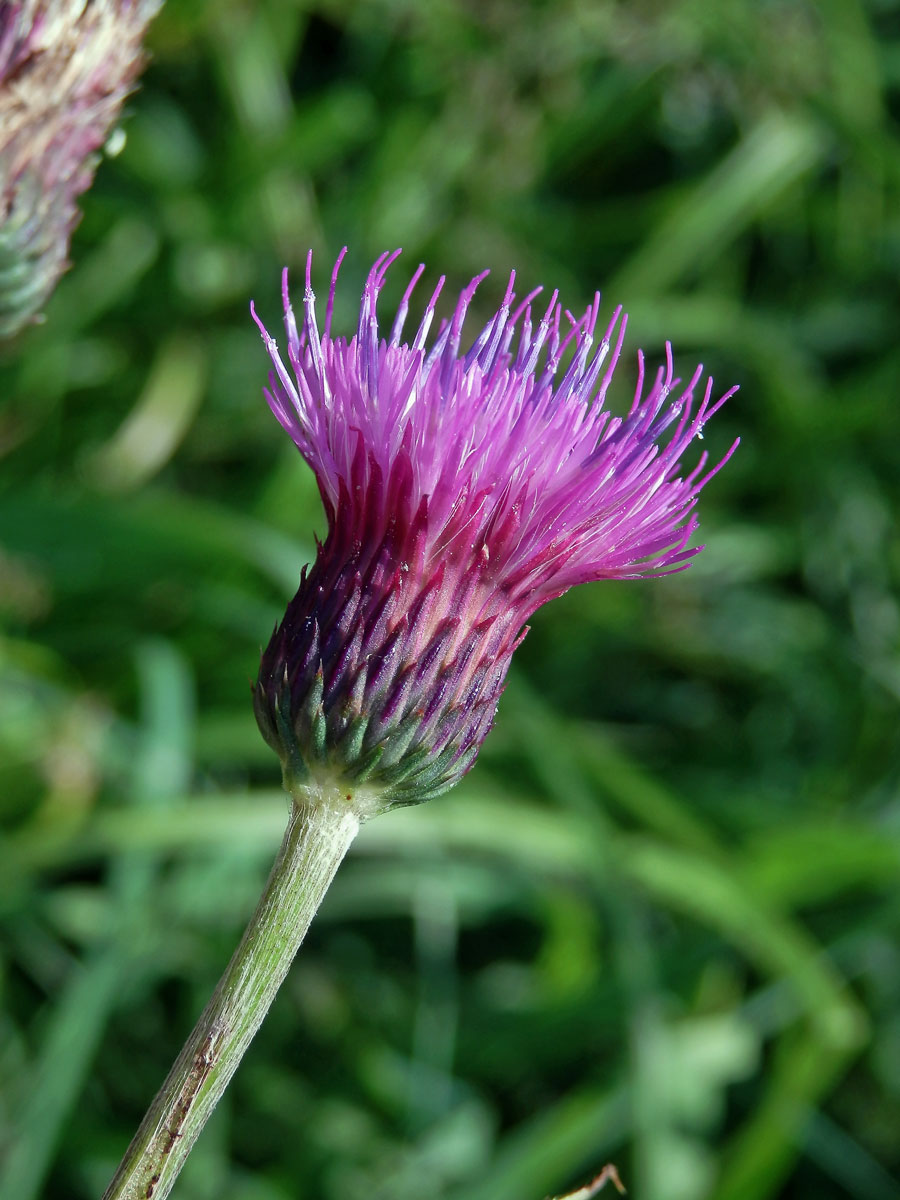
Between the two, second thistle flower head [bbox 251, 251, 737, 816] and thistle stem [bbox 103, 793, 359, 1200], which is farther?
second thistle flower head [bbox 251, 251, 737, 816]

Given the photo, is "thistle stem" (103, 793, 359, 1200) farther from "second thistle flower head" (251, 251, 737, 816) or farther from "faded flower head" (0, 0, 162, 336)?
"faded flower head" (0, 0, 162, 336)

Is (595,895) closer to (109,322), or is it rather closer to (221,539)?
(221,539)

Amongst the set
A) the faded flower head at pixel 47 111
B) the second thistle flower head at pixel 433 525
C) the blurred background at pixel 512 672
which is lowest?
the blurred background at pixel 512 672

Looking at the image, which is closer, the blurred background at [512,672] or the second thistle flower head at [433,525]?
the second thistle flower head at [433,525]

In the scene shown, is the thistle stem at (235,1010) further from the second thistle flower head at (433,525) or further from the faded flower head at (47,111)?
the faded flower head at (47,111)

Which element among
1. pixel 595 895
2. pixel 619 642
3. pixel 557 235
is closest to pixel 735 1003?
pixel 595 895

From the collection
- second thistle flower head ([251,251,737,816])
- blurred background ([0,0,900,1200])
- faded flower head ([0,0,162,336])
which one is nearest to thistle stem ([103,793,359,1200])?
second thistle flower head ([251,251,737,816])

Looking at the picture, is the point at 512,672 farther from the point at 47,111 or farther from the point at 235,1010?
the point at 235,1010

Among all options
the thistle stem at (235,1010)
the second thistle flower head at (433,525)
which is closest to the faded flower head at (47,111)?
the second thistle flower head at (433,525)
